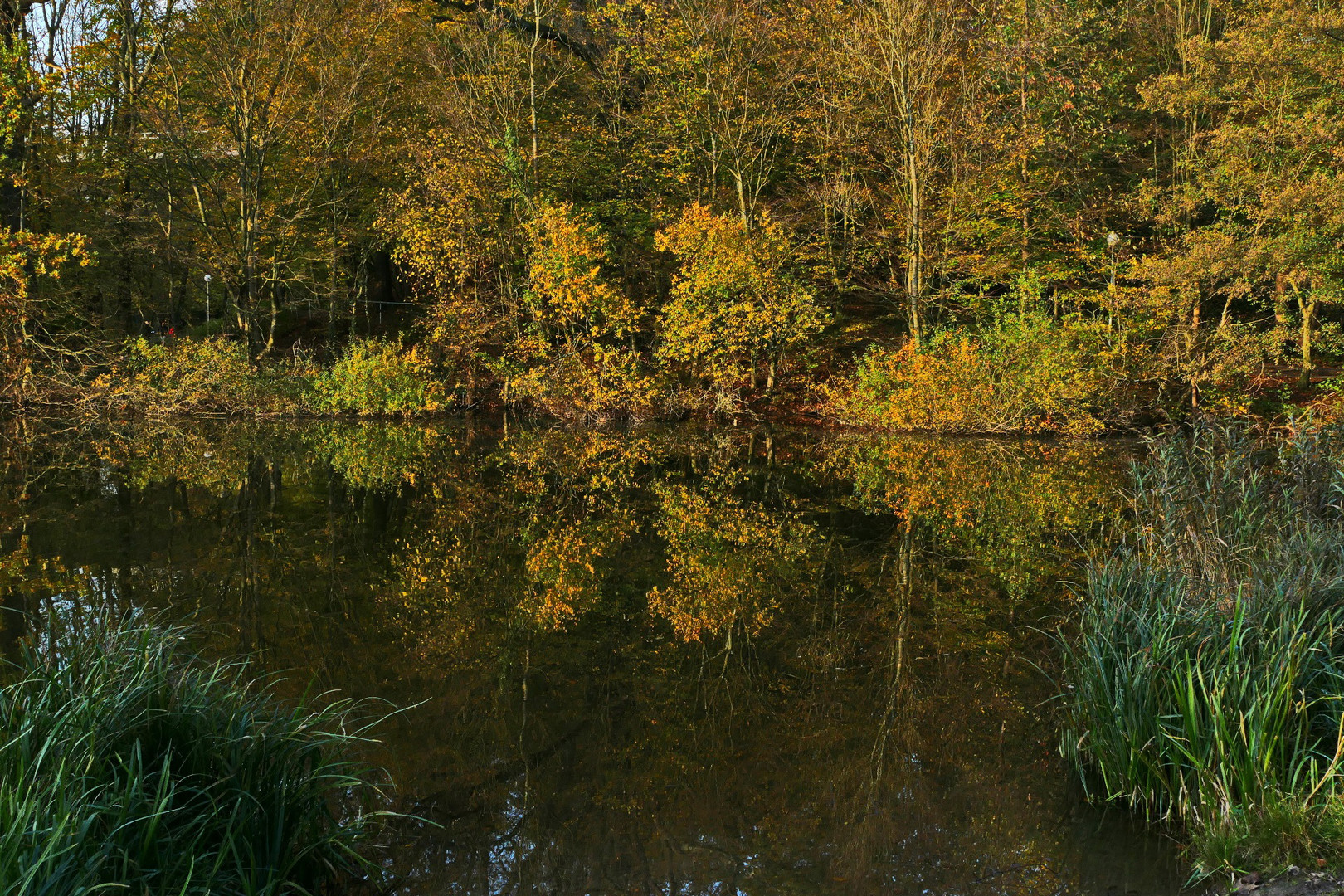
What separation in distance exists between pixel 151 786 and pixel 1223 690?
3874 mm

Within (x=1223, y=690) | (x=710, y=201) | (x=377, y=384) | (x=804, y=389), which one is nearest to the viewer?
(x=1223, y=690)

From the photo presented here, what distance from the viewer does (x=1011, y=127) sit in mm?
21172

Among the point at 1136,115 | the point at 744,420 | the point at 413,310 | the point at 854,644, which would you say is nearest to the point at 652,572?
the point at 854,644

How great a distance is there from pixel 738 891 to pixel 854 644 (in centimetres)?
320

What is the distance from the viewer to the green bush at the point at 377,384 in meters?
22.7

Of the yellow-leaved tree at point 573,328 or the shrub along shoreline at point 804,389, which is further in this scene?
the yellow-leaved tree at point 573,328

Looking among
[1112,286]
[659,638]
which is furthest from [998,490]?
[1112,286]

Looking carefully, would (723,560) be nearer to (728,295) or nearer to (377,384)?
(728,295)

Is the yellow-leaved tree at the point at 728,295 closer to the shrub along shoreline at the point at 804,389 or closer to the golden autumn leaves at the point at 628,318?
the golden autumn leaves at the point at 628,318

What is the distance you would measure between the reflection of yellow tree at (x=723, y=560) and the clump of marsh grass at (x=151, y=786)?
12.2 feet

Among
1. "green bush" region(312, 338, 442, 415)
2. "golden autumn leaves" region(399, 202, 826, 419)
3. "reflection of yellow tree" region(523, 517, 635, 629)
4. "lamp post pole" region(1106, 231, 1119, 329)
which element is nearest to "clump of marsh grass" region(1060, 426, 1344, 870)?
"reflection of yellow tree" region(523, 517, 635, 629)

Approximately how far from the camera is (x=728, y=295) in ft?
72.0

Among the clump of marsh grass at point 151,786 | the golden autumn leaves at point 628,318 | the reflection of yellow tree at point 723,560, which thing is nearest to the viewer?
the clump of marsh grass at point 151,786

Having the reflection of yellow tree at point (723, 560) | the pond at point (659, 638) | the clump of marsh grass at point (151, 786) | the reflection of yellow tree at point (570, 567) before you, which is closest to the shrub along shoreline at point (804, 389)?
the pond at point (659, 638)
